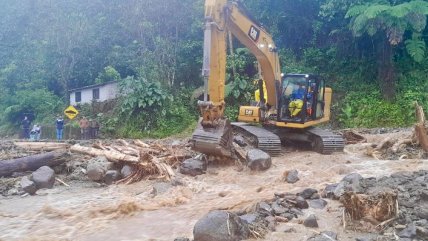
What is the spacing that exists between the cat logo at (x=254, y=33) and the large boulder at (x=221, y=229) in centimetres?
682

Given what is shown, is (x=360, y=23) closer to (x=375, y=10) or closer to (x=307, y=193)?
(x=375, y=10)

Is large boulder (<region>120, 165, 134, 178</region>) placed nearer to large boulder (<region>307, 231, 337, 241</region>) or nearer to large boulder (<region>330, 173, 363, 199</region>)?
large boulder (<region>330, 173, 363, 199</region>)

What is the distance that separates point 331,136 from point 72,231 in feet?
24.2

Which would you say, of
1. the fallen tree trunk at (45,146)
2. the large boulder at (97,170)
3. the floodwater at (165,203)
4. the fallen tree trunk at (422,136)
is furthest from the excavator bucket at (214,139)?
the fallen tree trunk at (422,136)

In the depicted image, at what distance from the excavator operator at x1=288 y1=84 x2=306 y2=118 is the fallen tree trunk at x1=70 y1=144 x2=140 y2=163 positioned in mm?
4415

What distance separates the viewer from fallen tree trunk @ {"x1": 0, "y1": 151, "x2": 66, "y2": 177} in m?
9.40

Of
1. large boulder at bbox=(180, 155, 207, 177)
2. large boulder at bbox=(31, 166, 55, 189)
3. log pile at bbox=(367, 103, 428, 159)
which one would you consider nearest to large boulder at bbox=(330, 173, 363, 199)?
large boulder at bbox=(180, 155, 207, 177)

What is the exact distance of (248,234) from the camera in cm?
538

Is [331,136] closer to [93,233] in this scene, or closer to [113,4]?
[93,233]

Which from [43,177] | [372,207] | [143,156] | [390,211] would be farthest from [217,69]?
[390,211]

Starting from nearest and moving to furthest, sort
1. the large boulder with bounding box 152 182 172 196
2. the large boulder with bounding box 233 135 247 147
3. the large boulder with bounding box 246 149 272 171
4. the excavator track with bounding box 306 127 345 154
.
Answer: the large boulder with bounding box 152 182 172 196 → the large boulder with bounding box 246 149 272 171 → the large boulder with bounding box 233 135 247 147 → the excavator track with bounding box 306 127 345 154

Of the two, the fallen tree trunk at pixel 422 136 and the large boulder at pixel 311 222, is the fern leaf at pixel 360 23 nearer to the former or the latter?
the fallen tree trunk at pixel 422 136

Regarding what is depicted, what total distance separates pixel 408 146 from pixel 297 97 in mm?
2982

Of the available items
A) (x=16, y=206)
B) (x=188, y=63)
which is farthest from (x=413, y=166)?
(x=188, y=63)
